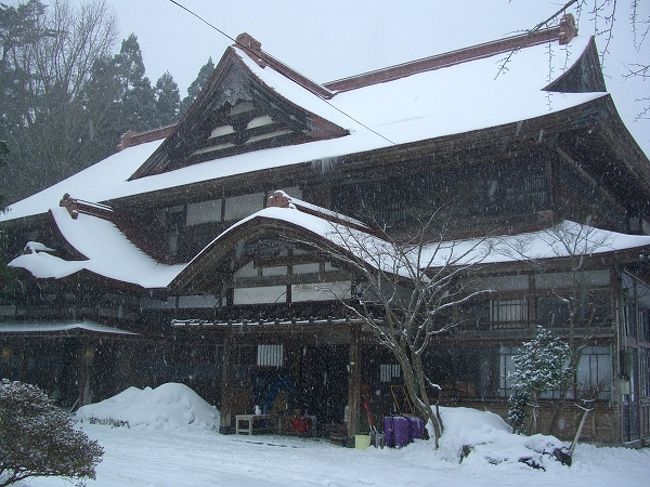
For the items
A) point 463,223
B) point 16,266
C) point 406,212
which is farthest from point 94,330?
point 463,223

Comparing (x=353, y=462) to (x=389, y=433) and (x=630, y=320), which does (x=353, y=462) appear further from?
(x=630, y=320)

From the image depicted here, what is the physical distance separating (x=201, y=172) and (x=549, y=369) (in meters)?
12.0

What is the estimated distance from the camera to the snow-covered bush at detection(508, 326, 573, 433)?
37.4 ft

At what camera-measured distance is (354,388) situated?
43.9 feet

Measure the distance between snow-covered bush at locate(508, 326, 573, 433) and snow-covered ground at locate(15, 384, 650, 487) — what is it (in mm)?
514

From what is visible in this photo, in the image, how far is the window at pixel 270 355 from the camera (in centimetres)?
1700

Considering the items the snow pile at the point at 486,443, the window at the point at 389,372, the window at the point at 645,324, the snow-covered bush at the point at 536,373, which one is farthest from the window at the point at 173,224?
the window at the point at 645,324

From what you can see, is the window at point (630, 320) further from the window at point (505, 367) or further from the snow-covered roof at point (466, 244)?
the window at point (505, 367)

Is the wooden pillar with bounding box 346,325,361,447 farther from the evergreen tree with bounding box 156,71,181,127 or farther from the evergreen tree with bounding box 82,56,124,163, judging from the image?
the evergreen tree with bounding box 156,71,181,127

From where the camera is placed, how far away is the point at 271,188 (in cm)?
1792

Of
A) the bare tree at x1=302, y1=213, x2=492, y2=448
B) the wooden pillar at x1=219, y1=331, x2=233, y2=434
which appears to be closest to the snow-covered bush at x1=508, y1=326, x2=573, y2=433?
the bare tree at x1=302, y1=213, x2=492, y2=448

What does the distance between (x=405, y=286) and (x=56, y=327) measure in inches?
399

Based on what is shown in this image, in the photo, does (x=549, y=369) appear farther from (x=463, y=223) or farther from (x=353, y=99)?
(x=353, y=99)

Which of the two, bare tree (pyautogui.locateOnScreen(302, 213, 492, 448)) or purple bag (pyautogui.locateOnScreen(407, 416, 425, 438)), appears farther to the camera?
purple bag (pyautogui.locateOnScreen(407, 416, 425, 438))
